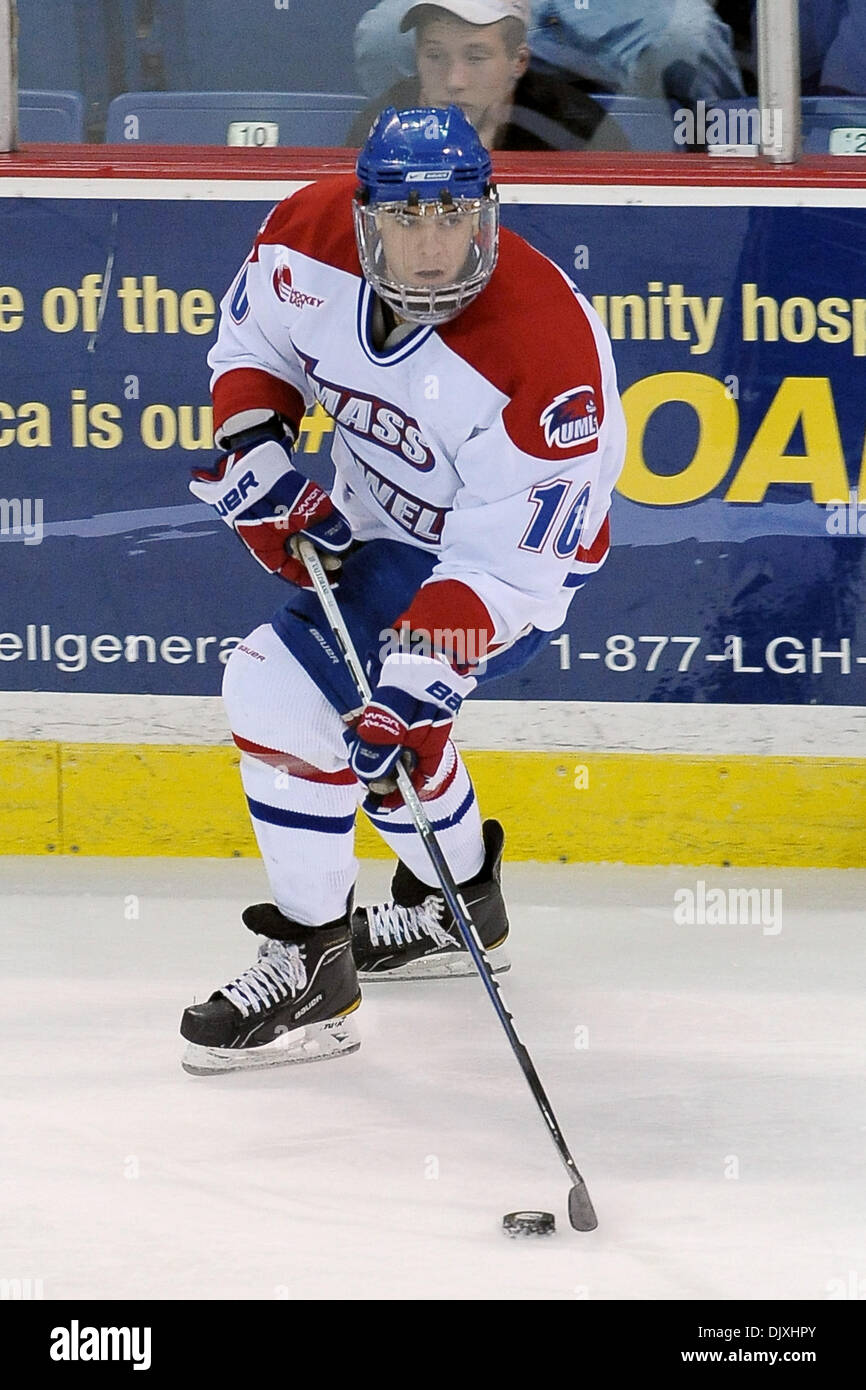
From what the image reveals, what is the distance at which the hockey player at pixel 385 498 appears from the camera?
A: 92.3 inches

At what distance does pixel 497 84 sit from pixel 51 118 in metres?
0.80

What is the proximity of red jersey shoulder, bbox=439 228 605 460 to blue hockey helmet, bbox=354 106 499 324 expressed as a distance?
56mm

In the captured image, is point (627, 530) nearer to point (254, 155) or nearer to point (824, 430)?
point (824, 430)

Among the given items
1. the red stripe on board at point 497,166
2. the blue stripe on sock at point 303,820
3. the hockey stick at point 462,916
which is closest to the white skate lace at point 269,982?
the blue stripe on sock at point 303,820

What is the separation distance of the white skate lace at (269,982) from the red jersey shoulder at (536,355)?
78cm

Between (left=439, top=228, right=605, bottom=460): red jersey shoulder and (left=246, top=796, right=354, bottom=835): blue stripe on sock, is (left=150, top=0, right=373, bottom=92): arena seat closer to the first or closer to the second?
(left=439, top=228, right=605, bottom=460): red jersey shoulder

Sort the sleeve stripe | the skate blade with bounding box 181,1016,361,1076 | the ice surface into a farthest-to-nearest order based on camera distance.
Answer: the sleeve stripe → the skate blade with bounding box 181,1016,361,1076 → the ice surface

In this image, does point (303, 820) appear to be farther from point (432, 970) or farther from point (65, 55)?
point (65, 55)

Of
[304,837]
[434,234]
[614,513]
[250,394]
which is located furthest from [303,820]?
[614,513]

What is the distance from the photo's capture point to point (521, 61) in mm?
3424

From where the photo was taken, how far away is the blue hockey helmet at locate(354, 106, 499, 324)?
7.64 ft

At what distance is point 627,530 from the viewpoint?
345 cm

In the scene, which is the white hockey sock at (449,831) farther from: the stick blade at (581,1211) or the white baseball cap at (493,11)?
the white baseball cap at (493,11)

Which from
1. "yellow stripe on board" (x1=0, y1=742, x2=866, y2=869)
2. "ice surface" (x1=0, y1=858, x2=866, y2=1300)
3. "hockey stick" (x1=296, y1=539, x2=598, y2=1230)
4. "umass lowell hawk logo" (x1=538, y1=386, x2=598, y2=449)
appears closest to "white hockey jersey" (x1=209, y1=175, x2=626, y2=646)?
"umass lowell hawk logo" (x1=538, y1=386, x2=598, y2=449)
